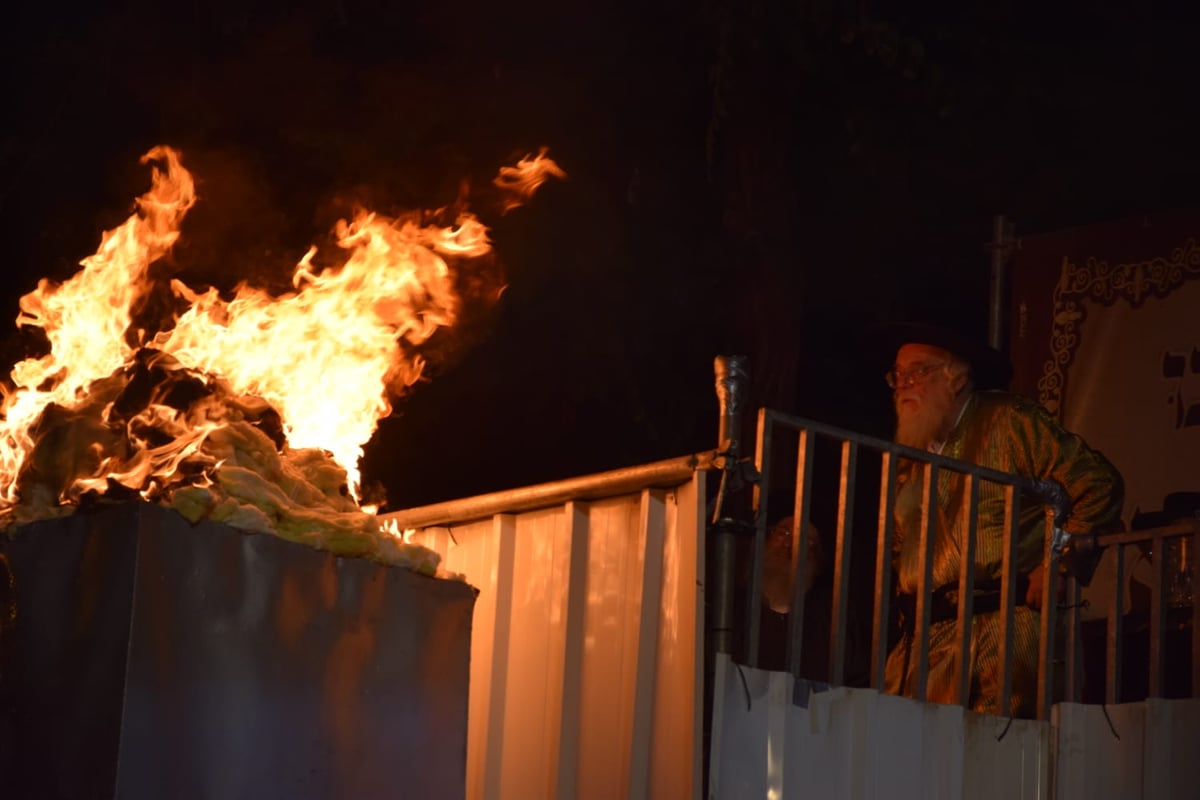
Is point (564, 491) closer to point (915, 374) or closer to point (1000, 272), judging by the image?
point (915, 374)

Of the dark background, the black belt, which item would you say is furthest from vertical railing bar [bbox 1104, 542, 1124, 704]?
the dark background

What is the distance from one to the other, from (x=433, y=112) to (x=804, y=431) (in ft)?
21.4

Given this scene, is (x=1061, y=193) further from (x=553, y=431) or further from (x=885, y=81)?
(x=553, y=431)

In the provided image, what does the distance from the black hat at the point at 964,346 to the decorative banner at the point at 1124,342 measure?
1178mm

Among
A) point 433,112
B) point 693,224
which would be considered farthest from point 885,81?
point 433,112

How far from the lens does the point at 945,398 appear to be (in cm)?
737

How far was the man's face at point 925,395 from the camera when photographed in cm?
735

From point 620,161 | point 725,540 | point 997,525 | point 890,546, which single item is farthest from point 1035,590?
point 620,161

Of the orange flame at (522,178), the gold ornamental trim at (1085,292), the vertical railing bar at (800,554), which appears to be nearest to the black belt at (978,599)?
the vertical railing bar at (800,554)

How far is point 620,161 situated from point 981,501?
5932mm

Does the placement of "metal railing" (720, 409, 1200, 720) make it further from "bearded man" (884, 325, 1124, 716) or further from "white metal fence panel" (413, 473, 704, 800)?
"white metal fence panel" (413, 473, 704, 800)

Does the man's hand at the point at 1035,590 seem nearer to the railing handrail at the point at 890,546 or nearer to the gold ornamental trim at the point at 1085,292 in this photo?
the railing handrail at the point at 890,546

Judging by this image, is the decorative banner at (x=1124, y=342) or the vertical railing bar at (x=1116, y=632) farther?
the decorative banner at (x=1124, y=342)

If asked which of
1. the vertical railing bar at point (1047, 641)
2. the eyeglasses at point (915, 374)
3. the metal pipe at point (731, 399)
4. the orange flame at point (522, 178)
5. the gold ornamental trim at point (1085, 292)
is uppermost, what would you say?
the orange flame at point (522, 178)
